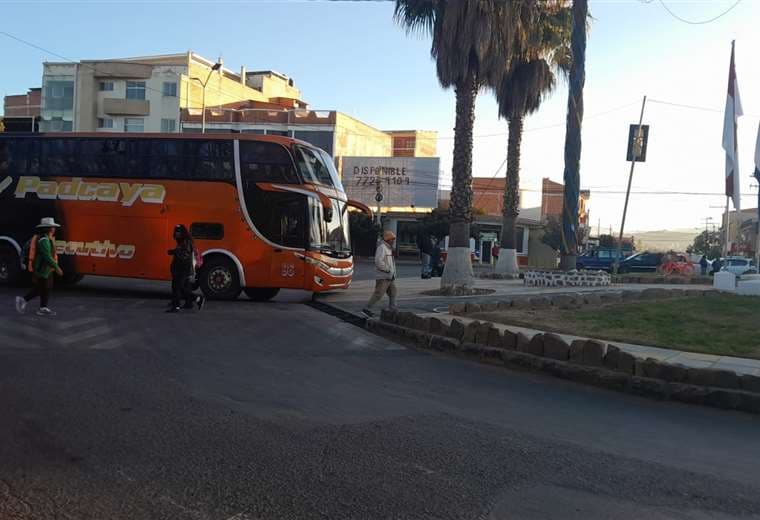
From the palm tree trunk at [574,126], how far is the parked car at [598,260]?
2047cm

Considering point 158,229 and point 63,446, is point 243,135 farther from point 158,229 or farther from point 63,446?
point 63,446

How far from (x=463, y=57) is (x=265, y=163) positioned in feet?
20.9

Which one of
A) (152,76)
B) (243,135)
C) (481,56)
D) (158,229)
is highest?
(152,76)

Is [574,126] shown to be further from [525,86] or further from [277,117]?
[277,117]

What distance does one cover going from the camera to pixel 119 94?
56.6 meters

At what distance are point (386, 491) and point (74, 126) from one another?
59667 mm

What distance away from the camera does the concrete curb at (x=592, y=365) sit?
7281mm

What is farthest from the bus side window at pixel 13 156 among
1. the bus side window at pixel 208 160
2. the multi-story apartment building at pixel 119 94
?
the multi-story apartment building at pixel 119 94

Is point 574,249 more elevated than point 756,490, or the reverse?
point 574,249

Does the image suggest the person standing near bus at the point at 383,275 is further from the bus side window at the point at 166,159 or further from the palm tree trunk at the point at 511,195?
the palm tree trunk at the point at 511,195

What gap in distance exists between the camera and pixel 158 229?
16281mm

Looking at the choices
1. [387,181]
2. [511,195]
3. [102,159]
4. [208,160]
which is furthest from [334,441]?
[387,181]

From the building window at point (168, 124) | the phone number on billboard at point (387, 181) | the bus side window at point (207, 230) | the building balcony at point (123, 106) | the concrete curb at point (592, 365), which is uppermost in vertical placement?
the building balcony at point (123, 106)

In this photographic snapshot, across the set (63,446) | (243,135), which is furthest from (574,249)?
(63,446)
